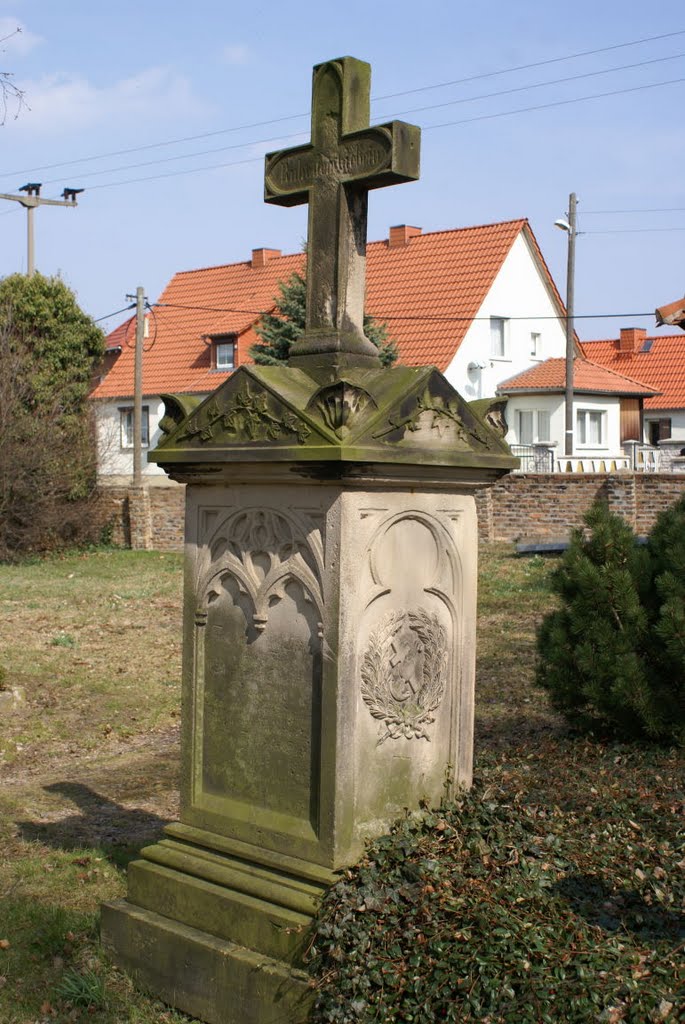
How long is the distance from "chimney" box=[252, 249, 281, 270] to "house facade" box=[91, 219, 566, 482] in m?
0.03

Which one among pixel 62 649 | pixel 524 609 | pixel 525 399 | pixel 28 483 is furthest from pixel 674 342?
pixel 62 649

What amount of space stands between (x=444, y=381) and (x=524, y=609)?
9.59 m

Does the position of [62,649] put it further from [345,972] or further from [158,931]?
[345,972]

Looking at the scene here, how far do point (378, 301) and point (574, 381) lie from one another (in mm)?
6060

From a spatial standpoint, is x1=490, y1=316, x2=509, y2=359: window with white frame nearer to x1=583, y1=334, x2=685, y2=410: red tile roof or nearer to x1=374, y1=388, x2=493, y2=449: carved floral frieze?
x1=583, y1=334, x2=685, y2=410: red tile roof

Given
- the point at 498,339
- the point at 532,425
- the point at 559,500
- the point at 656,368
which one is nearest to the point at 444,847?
the point at 559,500

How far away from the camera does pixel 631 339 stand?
1761 inches

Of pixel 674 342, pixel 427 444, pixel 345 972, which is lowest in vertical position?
pixel 345 972

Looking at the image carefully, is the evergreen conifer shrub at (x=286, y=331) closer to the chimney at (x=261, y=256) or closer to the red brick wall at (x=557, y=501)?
the red brick wall at (x=557, y=501)

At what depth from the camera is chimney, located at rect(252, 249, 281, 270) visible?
117 ft

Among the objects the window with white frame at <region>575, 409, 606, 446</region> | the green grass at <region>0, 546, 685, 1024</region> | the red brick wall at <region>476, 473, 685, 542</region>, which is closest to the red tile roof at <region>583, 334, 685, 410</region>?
the window with white frame at <region>575, 409, 606, 446</region>

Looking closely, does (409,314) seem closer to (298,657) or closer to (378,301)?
(378,301)

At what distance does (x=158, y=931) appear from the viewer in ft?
13.4

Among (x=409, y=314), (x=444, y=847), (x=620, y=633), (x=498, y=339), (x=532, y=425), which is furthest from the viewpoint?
(x=532, y=425)
